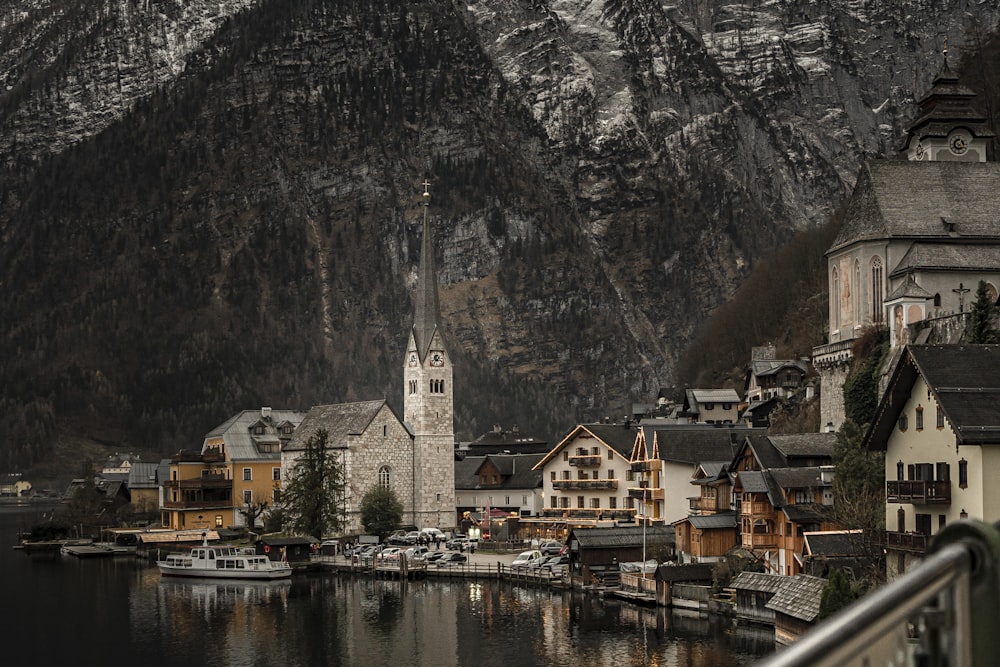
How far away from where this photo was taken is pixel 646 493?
274ft

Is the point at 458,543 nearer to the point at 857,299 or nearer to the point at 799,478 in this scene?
the point at 857,299

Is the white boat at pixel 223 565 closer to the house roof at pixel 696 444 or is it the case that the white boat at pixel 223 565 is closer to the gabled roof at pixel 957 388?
the house roof at pixel 696 444

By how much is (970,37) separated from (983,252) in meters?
67.3

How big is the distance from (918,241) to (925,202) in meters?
2.78

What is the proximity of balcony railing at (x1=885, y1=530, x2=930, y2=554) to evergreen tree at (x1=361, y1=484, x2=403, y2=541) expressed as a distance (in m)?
61.6

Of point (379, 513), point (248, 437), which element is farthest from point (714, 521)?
point (248, 437)

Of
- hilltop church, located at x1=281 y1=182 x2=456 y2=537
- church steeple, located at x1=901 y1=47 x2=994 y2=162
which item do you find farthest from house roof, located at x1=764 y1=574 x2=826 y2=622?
hilltop church, located at x1=281 y1=182 x2=456 y2=537

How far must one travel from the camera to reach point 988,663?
406 centimetres

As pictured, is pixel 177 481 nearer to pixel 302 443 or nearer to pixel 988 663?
pixel 302 443

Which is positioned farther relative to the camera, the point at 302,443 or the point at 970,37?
the point at 970,37

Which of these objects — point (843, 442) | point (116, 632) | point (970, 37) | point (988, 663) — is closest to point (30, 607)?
point (116, 632)

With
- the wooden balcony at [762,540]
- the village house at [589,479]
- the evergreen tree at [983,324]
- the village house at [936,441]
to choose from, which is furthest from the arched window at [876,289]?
the village house at [589,479]

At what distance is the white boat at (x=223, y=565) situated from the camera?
8469 centimetres

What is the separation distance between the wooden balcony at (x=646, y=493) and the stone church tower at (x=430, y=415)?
24.4 meters
